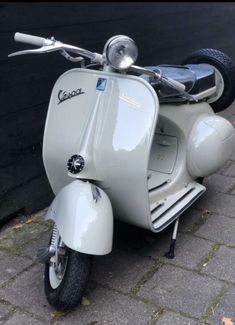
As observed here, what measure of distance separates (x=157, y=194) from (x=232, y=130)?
75 centimetres

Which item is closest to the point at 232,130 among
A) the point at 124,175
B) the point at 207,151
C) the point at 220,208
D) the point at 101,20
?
the point at 207,151

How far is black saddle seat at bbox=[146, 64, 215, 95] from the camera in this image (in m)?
3.19

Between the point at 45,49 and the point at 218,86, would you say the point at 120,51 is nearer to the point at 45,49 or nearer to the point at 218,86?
the point at 45,49

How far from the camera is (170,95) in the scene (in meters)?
3.01

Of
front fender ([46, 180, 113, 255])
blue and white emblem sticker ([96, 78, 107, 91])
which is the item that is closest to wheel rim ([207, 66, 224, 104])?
blue and white emblem sticker ([96, 78, 107, 91])

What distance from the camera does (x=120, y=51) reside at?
2.53 meters

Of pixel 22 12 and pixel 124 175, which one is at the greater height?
pixel 22 12

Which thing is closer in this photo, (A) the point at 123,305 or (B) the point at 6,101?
(A) the point at 123,305

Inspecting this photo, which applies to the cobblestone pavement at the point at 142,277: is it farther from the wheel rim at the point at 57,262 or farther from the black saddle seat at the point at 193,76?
the black saddle seat at the point at 193,76

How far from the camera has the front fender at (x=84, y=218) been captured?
240cm

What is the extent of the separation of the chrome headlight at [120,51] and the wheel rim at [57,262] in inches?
35.5

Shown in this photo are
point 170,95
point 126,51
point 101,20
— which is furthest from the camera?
point 101,20

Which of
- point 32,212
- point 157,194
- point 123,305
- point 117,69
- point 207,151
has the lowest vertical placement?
point 32,212

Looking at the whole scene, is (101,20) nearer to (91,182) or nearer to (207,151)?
(207,151)
